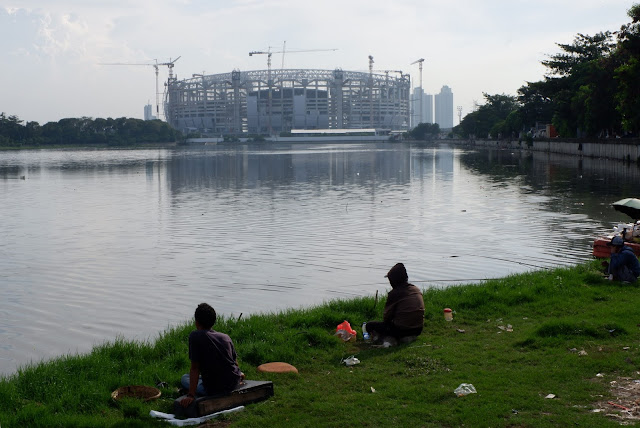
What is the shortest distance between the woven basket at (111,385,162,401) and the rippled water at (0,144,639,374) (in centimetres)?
358

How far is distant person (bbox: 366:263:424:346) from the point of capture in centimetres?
955

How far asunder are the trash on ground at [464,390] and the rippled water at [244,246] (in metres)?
5.95

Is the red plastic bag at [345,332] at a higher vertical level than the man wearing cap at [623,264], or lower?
lower

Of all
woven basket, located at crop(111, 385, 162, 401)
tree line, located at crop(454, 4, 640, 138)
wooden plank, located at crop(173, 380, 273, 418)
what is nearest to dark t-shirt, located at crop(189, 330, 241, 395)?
wooden plank, located at crop(173, 380, 273, 418)

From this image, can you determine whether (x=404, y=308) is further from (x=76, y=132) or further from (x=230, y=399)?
(x=76, y=132)

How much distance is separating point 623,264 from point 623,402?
6.20 metres

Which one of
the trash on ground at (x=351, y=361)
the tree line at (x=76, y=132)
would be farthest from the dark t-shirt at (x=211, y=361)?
the tree line at (x=76, y=132)

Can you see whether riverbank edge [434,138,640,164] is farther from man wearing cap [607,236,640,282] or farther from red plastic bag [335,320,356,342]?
red plastic bag [335,320,356,342]

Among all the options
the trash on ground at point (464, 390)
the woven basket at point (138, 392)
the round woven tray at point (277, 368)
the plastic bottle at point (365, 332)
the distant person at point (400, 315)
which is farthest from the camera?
the plastic bottle at point (365, 332)

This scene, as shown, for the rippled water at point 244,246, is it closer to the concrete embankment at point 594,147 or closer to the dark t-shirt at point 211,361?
the dark t-shirt at point 211,361

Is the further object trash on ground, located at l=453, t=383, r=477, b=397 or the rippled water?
the rippled water

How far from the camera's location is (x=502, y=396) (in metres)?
7.04

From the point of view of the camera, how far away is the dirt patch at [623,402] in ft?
21.0

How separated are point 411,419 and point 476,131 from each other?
165 m
